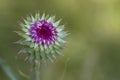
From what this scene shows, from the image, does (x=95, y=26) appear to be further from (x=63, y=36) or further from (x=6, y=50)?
(x=63, y=36)

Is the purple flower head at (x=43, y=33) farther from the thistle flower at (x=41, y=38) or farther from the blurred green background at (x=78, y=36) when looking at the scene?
the blurred green background at (x=78, y=36)

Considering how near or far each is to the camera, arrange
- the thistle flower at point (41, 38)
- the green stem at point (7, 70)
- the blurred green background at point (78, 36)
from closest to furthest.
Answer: the thistle flower at point (41, 38) → the green stem at point (7, 70) → the blurred green background at point (78, 36)

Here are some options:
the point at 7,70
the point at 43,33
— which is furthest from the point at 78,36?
the point at 43,33

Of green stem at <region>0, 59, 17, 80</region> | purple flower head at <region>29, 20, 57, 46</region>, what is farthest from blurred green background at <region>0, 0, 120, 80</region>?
purple flower head at <region>29, 20, 57, 46</region>

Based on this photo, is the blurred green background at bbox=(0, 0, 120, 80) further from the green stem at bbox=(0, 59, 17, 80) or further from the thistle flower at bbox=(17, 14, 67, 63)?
the thistle flower at bbox=(17, 14, 67, 63)

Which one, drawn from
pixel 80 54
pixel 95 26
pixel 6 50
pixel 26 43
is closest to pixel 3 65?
pixel 26 43

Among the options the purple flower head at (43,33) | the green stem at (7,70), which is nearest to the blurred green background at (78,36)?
the green stem at (7,70)
